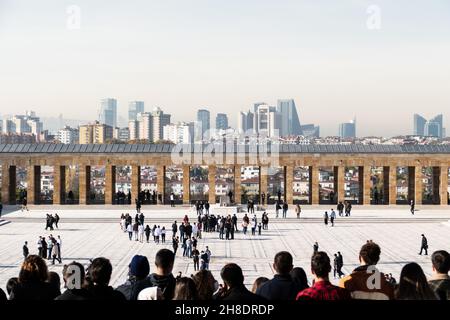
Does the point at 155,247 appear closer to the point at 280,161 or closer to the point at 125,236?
the point at 125,236

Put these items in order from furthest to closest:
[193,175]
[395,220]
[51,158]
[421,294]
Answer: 1. [193,175]
2. [51,158]
3. [395,220]
4. [421,294]

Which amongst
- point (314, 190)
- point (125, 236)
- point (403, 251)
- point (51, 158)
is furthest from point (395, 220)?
point (51, 158)

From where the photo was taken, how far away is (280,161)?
44562mm

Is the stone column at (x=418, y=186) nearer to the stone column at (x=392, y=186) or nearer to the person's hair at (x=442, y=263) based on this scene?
the stone column at (x=392, y=186)

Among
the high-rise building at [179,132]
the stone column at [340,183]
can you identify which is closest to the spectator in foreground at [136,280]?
the stone column at [340,183]

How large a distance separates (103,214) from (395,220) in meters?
16.9

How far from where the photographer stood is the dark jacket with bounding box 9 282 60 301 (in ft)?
19.1

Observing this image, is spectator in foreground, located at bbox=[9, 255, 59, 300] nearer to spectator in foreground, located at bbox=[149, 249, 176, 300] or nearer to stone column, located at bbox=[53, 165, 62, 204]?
spectator in foreground, located at bbox=[149, 249, 176, 300]

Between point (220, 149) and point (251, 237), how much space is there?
15.8 metres

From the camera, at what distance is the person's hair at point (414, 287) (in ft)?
18.4

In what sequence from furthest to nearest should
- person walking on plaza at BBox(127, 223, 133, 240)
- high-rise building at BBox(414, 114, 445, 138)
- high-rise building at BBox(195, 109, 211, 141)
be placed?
high-rise building at BBox(195, 109, 211, 141)
high-rise building at BBox(414, 114, 445, 138)
person walking on plaza at BBox(127, 223, 133, 240)

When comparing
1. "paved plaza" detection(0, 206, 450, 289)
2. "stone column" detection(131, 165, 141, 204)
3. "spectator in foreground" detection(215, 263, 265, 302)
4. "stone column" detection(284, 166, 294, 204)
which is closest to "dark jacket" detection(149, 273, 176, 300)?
"spectator in foreground" detection(215, 263, 265, 302)

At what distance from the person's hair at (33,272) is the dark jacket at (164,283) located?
3.24ft

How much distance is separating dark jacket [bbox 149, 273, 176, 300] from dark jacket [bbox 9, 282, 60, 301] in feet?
2.98
